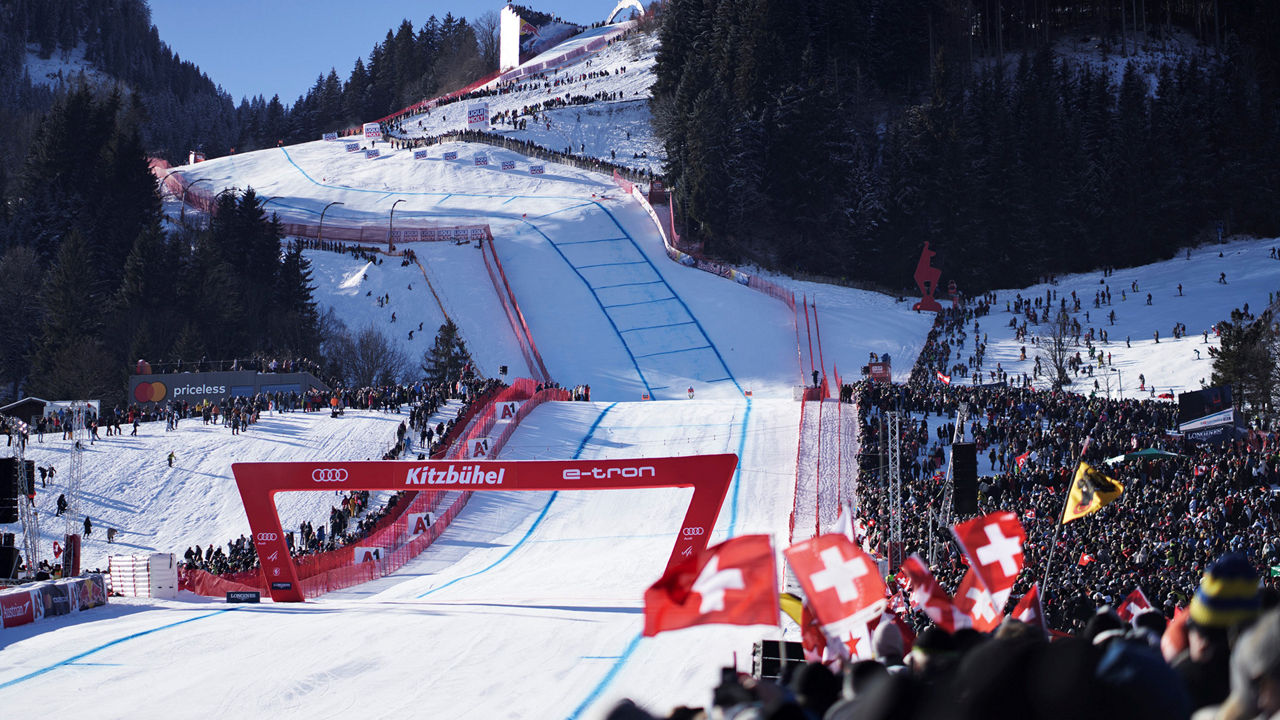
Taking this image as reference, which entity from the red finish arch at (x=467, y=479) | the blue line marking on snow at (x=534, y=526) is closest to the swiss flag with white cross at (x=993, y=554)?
the red finish arch at (x=467, y=479)

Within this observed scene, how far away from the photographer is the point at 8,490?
21.2m

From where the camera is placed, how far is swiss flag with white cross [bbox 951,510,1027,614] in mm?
8242

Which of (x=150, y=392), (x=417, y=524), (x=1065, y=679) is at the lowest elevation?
(x=417, y=524)

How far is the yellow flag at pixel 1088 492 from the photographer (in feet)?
38.9

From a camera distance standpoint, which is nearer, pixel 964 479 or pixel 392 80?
pixel 964 479

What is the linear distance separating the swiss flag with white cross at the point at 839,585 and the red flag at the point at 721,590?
7.4 inches

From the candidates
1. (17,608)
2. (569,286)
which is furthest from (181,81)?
(17,608)

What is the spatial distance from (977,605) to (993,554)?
1.25 feet

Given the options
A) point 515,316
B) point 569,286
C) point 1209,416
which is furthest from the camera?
point 569,286

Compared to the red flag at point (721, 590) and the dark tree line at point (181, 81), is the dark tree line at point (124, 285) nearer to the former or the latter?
the dark tree line at point (181, 81)

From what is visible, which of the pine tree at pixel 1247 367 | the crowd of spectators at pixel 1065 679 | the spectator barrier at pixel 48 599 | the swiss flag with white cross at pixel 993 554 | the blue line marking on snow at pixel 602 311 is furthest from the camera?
the blue line marking on snow at pixel 602 311

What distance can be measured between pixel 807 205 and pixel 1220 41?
111 ft

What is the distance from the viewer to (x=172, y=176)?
3061 inches

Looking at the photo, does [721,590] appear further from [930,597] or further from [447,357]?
[447,357]
